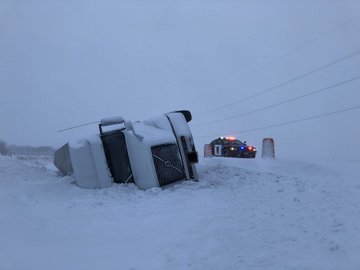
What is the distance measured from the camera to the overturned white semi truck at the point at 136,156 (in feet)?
35.8

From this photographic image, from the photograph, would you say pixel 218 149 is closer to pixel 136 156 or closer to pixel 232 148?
pixel 232 148

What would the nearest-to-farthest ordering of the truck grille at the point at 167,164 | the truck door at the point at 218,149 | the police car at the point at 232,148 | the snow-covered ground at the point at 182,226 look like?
the snow-covered ground at the point at 182,226 < the truck grille at the point at 167,164 < the police car at the point at 232,148 < the truck door at the point at 218,149

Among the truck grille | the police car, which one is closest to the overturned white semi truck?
the truck grille

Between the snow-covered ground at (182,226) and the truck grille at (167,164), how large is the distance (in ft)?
1.18

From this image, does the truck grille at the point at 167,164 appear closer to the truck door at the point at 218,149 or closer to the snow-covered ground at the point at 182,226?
the snow-covered ground at the point at 182,226

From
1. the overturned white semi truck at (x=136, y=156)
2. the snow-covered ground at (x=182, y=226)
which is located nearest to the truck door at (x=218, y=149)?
the overturned white semi truck at (x=136, y=156)

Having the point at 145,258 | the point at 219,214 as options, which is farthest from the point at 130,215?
the point at 145,258

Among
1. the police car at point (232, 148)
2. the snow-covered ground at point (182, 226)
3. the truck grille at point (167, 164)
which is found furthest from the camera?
the police car at point (232, 148)

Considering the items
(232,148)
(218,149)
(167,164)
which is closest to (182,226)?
(167,164)

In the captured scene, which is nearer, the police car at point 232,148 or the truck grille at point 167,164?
the truck grille at point 167,164

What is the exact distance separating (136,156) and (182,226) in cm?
436

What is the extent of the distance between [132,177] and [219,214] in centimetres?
425

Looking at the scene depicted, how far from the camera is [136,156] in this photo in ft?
36.9

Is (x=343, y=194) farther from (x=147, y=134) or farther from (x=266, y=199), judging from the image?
(x=147, y=134)
